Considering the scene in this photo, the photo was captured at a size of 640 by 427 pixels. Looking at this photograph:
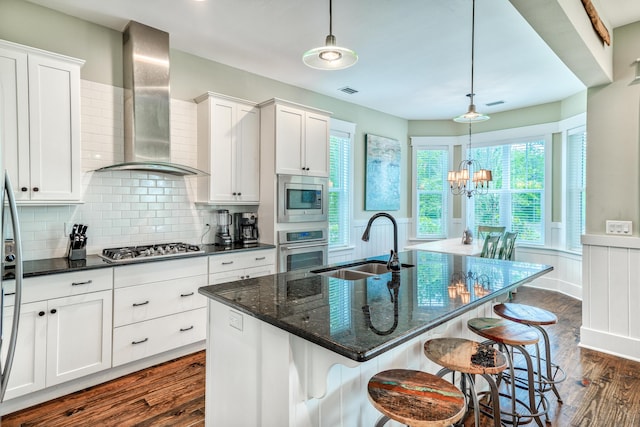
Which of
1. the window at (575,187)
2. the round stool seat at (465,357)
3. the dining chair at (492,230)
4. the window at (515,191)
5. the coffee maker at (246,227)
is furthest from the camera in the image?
the window at (515,191)

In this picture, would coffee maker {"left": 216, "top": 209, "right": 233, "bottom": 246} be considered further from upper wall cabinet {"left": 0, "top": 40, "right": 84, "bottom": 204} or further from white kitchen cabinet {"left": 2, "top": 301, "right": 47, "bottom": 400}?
white kitchen cabinet {"left": 2, "top": 301, "right": 47, "bottom": 400}

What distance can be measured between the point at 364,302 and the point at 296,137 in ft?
8.79

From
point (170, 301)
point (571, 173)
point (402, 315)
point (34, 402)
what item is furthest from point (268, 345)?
point (571, 173)

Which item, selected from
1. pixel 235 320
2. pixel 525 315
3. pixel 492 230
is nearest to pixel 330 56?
pixel 235 320

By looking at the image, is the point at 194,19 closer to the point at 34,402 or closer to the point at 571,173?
the point at 34,402

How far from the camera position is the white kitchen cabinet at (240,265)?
3209 mm

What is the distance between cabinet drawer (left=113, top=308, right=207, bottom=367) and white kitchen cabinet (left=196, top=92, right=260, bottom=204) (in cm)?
116

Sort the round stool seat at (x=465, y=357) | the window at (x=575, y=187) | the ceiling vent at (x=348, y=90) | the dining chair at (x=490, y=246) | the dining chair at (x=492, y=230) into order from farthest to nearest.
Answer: the dining chair at (x=492, y=230) < the window at (x=575, y=187) < the ceiling vent at (x=348, y=90) < the dining chair at (x=490, y=246) < the round stool seat at (x=465, y=357)

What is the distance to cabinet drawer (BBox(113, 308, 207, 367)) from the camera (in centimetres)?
267

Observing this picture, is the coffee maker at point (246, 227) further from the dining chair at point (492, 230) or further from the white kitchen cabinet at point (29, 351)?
the dining chair at point (492, 230)

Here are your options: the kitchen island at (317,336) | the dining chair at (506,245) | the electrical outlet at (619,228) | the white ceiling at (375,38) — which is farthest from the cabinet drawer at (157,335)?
the electrical outlet at (619,228)

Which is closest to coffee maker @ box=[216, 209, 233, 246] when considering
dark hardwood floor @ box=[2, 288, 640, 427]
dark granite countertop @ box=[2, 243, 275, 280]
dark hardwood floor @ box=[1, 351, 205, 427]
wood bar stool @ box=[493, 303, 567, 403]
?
dark granite countertop @ box=[2, 243, 275, 280]

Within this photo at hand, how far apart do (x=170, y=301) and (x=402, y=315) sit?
2248 mm

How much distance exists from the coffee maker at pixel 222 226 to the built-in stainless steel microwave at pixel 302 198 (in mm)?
572
